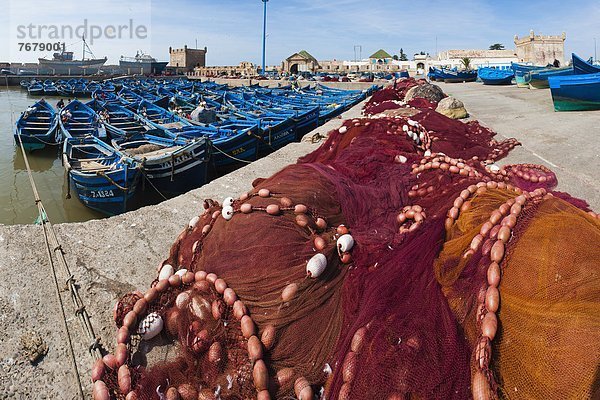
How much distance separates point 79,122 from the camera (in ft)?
50.1

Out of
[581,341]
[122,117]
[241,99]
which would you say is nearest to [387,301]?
[581,341]

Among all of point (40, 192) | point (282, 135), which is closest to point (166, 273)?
point (282, 135)

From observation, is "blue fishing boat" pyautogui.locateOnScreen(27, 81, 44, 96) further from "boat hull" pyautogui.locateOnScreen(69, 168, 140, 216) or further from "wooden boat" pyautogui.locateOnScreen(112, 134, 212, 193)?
"boat hull" pyautogui.locateOnScreen(69, 168, 140, 216)

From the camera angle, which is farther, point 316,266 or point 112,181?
point 112,181

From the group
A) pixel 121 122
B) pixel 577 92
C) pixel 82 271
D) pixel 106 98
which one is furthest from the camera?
pixel 106 98

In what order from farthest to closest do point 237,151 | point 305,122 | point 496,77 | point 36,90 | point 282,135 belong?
point 36,90, point 496,77, point 305,122, point 282,135, point 237,151

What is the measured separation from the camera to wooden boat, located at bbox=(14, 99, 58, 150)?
1502 centimetres

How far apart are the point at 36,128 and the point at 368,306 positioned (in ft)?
58.5

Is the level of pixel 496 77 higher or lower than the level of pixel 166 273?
higher

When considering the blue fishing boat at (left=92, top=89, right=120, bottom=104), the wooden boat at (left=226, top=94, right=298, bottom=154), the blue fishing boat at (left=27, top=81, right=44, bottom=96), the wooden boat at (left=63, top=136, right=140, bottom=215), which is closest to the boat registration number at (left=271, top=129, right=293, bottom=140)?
the wooden boat at (left=226, top=94, right=298, bottom=154)

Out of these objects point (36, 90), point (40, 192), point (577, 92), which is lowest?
point (40, 192)

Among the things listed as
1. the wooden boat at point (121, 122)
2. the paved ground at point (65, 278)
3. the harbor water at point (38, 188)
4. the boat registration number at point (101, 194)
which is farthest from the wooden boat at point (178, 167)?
the paved ground at point (65, 278)

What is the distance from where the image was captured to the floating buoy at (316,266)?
1.92 metres

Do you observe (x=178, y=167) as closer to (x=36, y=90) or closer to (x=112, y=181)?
(x=112, y=181)
